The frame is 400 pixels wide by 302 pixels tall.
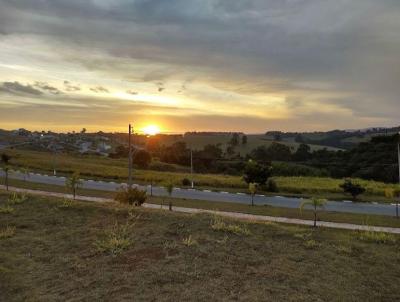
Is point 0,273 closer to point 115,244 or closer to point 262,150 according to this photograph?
point 115,244

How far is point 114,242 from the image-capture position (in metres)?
10.5

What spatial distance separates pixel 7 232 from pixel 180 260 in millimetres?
5294

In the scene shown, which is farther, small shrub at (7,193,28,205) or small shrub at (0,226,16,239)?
small shrub at (7,193,28,205)

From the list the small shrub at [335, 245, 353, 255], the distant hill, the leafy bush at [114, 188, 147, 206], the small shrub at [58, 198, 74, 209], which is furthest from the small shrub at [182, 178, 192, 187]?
the distant hill

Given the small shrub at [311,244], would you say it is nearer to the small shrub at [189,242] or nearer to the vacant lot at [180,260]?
the vacant lot at [180,260]

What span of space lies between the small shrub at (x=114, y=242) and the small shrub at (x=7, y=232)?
2.67 metres

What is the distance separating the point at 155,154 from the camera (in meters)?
96.4

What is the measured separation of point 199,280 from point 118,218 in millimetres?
4909

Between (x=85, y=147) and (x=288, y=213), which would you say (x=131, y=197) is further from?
(x=85, y=147)

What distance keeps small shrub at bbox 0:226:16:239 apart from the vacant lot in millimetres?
28

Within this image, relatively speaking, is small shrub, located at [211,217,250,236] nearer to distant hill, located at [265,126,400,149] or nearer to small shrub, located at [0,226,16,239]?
small shrub, located at [0,226,16,239]

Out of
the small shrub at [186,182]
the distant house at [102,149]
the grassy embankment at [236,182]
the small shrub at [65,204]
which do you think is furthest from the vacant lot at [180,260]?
the distant house at [102,149]

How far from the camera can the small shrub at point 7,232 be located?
11.9 m

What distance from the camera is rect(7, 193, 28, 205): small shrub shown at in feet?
50.0
